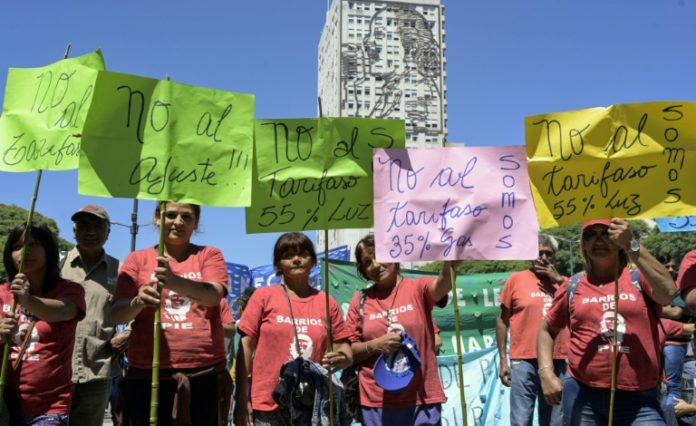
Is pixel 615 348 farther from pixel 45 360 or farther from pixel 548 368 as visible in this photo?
pixel 45 360

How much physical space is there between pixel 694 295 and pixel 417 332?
5.01 ft

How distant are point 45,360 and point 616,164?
323 cm

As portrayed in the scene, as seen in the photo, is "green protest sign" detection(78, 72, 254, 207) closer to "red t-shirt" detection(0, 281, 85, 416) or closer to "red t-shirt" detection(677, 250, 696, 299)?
"red t-shirt" detection(0, 281, 85, 416)

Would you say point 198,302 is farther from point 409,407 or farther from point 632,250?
point 632,250

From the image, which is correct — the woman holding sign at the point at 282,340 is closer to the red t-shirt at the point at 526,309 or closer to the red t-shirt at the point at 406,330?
the red t-shirt at the point at 406,330

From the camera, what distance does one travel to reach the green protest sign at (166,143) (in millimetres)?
3498

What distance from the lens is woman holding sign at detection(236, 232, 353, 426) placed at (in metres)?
4.17

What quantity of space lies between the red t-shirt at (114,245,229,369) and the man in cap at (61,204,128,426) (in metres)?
0.77

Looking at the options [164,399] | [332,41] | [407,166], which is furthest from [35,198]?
[332,41]

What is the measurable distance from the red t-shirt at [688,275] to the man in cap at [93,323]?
3.38 meters

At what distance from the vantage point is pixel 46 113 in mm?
3766

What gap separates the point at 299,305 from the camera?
441cm

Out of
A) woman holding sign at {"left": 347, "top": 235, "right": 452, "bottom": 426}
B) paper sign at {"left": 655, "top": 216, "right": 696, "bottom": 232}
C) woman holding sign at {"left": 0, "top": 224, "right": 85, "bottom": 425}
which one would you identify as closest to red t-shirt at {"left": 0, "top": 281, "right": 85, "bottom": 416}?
woman holding sign at {"left": 0, "top": 224, "right": 85, "bottom": 425}

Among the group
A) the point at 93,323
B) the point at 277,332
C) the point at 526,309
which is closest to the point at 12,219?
the point at 93,323
